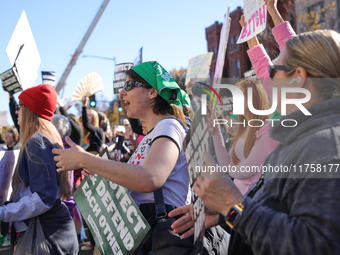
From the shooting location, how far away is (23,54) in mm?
4035

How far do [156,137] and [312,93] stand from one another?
2.77ft

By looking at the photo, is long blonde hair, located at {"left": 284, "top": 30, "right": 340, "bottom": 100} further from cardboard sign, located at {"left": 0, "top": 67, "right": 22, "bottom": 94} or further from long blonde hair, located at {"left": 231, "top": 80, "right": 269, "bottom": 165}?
cardboard sign, located at {"left": 0, "top": 67, "right": 22, "bottom": 94}

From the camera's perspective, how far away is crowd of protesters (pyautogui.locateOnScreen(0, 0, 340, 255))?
1034 mm

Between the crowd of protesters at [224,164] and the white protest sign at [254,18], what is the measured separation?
0.11m

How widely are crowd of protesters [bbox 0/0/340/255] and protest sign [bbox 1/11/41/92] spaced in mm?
1554

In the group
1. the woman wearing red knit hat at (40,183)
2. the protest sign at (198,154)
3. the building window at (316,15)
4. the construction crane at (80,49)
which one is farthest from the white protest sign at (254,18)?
the building window at (316,15)

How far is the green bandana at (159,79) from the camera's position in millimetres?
2125

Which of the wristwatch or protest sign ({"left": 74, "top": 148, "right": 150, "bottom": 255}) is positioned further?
protest sign ({"left": 74, "top": 148, "right": 150, "bottom": 255})

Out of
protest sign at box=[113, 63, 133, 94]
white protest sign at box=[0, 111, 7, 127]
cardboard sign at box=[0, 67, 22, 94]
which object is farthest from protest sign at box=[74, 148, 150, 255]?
white protest sign at box=[0, 111, 7, 127]

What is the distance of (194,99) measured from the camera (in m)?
1.44

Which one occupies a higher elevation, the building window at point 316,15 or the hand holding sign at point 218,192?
the building window at point 316,15

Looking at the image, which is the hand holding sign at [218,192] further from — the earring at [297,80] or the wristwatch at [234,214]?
the earring at [297,80]

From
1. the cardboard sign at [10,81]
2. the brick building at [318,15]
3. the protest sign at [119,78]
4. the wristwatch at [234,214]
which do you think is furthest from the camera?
the brick building at [318,15]

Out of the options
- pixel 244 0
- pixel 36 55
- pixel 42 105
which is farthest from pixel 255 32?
pixel 36 55
